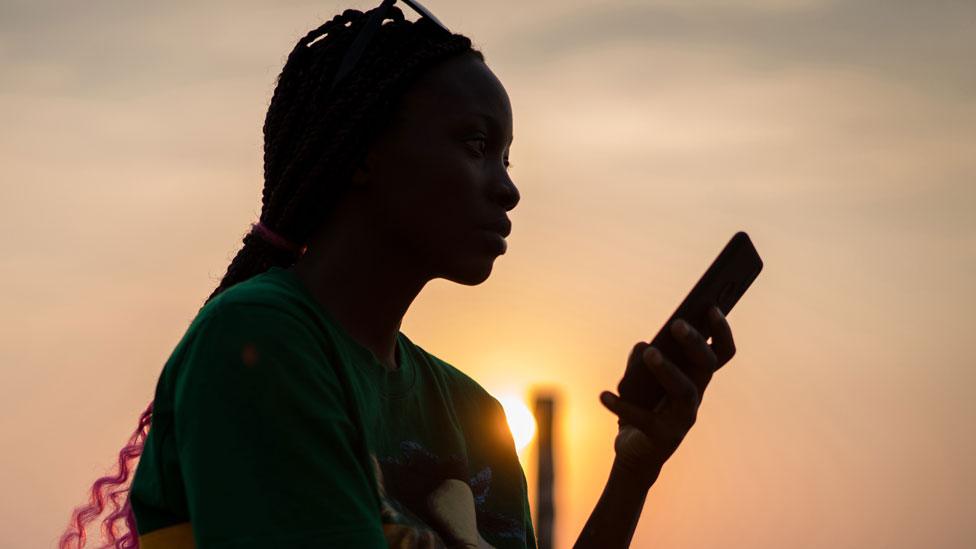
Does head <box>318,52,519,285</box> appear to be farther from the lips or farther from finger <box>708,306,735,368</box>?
finger <box>708,306,735,368</box>

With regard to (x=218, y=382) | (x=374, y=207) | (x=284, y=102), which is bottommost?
(x=218, y=382)

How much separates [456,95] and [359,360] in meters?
0.83

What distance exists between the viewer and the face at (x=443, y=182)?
3574 millimetres

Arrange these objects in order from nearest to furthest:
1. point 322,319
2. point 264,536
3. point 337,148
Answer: point 264,536 → point 322,319 → point 337,148

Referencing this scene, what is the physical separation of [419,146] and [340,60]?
39cm

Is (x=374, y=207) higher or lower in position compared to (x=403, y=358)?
higher

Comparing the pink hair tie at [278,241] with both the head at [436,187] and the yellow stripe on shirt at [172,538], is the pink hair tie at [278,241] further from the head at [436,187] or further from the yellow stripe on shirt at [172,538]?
the yellow stripe on shirt at [172,538]

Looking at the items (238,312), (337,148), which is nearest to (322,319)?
(238,312)

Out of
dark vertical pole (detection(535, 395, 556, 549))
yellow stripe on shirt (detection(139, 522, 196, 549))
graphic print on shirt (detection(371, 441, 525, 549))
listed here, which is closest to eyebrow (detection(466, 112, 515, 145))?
A: graphic print on shirt (detection(371, 441, 525, 549))

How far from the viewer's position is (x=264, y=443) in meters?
2.95

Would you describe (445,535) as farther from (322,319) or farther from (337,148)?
(337,148)

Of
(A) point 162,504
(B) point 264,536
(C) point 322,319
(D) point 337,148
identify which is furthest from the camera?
(D) point 337,148

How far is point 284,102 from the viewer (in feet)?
12.5

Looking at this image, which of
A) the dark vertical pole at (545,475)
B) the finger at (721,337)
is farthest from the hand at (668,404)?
the dark vertical pole at (545,475)
